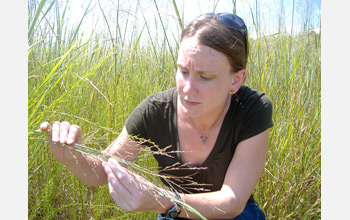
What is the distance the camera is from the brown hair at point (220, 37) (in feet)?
3.99

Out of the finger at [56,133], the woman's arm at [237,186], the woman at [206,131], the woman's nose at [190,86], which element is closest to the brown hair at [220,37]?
the woman at [206,131]

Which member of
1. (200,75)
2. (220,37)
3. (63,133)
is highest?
(220,37)

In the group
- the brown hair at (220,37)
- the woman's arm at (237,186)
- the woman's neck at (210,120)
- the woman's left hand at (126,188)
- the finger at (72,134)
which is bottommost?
the woman's arm at (237,186)

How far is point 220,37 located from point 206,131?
0.39 m

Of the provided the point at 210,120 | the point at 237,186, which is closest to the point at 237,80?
the point at 210,120

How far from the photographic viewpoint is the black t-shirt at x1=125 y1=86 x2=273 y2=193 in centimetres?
136

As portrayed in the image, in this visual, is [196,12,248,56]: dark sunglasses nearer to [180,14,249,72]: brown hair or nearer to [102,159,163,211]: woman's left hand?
[180,14,249,72]: brown hair

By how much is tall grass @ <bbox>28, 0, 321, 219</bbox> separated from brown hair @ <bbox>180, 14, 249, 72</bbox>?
0.83 ft

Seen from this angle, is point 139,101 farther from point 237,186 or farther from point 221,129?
point 237,186

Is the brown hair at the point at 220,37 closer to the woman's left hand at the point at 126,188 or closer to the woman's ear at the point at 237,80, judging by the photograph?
the woman's ear at the point at 237,80

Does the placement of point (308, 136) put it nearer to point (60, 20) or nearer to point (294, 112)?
point (294, 112)

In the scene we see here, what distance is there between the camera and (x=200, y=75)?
1.21m

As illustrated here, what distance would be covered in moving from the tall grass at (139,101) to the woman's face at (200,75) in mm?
254

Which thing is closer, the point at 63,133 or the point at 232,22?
the point at 63,133
